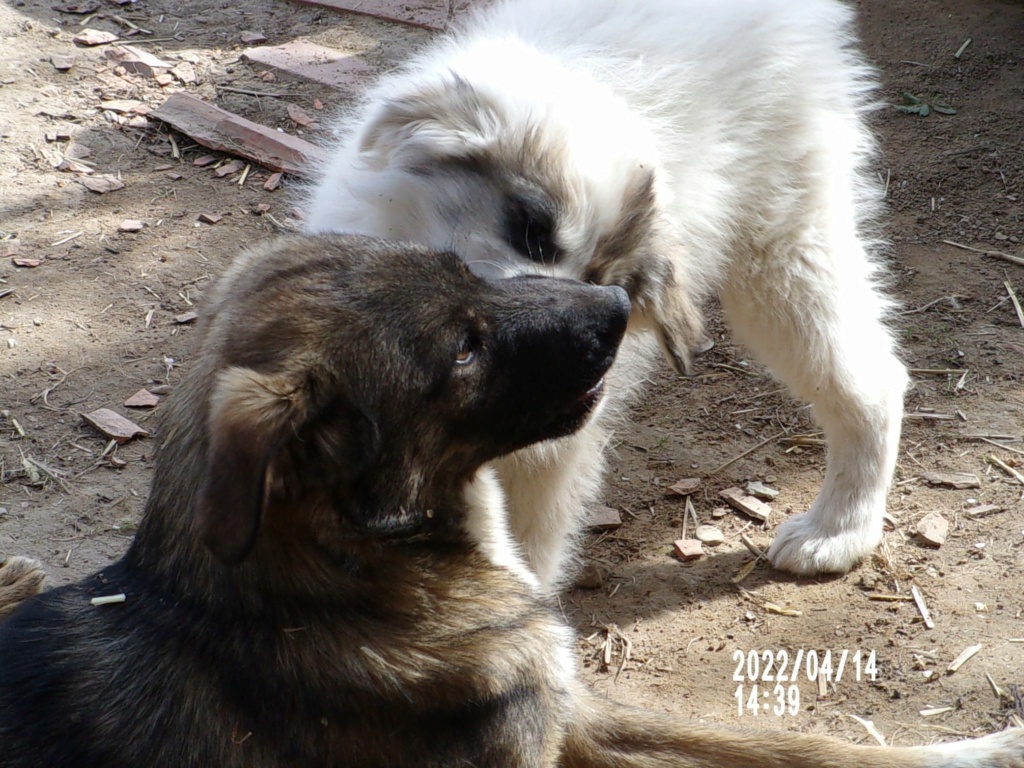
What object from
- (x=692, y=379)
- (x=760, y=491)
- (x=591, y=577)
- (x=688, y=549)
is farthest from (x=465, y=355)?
(x=692, y=379)

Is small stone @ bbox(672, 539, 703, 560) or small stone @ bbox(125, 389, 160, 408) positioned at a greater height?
small stone @ bbox(672, 539, 703, 560)

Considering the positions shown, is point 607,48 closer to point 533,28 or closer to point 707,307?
point 533,28

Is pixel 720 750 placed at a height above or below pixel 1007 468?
below

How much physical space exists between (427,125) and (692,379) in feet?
6.87

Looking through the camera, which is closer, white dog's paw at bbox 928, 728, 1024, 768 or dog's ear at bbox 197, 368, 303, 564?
dog's ear at bbox 197, 368, 303, 564

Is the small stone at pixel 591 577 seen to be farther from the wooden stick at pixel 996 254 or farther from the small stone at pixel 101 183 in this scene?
the small stone at pixel 101 183

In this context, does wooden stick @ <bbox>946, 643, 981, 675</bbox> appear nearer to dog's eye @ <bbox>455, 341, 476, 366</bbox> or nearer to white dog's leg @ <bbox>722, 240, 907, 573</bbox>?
white dog's leg @ <bbox>722, 240, 907, 573</bbox>

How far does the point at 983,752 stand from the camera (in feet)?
9.30

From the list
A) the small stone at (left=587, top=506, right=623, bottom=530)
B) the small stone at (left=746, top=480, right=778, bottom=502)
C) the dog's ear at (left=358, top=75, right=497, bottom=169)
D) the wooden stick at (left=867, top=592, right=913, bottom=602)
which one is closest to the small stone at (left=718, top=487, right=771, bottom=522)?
the small stone at (left=746, top=480, right=778, bottom=502)

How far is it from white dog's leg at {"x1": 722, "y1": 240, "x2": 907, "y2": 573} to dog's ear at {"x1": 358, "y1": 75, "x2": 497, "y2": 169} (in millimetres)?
1147

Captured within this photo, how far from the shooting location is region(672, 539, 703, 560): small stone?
149 inches

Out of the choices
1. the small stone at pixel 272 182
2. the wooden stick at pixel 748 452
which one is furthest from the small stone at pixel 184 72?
the wooden stick at pixel 748 452

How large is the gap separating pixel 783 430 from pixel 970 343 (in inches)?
36.1

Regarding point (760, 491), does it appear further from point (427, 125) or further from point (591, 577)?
point (427, 125)
